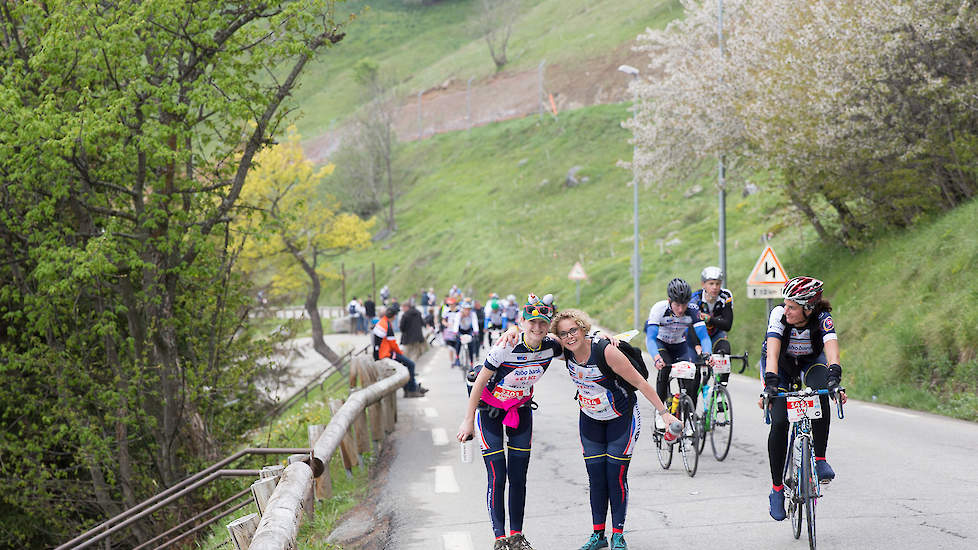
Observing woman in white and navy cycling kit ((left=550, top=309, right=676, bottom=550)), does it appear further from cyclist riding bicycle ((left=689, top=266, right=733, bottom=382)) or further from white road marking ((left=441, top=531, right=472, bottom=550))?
cyclist riding bicycle ((left=689, top=266, right=733, bottom=382))

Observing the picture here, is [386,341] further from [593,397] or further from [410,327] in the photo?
[593,397]

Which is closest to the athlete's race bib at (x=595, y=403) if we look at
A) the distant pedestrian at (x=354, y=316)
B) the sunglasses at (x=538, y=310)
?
the sunglasses at (x=538, y=310)

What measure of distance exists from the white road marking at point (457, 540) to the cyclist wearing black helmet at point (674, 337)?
10.4 feet

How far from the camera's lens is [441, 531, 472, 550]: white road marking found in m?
7.26

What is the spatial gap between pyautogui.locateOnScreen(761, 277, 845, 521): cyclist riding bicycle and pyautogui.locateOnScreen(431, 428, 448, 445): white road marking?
6618 millimetres

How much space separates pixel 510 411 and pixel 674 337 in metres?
4.04

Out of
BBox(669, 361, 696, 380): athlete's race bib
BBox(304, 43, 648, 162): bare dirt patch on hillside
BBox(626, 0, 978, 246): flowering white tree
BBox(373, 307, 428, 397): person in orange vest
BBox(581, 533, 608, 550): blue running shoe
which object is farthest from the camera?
BBox(304, 43, 648, 162): bare dirt patch on hillside

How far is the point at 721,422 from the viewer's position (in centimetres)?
1040

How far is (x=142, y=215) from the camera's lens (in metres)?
13.9

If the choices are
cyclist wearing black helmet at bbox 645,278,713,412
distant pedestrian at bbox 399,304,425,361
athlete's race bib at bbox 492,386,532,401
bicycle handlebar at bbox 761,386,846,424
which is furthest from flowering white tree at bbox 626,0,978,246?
athlete's race bib at bbox 492,386,532,401

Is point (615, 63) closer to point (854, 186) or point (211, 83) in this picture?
point (854, 186)

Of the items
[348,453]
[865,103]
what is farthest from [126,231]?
[865,103]

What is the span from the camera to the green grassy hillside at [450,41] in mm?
104812

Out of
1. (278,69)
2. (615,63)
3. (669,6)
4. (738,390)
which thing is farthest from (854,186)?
(669,6)
